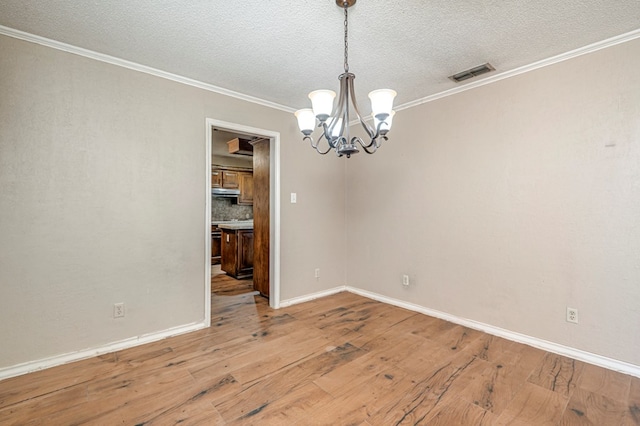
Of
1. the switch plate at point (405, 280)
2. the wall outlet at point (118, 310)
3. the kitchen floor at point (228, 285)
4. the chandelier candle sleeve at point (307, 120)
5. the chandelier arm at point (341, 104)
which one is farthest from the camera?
the kitchen floor at point (228, 285)

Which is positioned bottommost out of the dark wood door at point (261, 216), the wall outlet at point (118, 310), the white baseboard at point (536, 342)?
the white baseboard at point (536, 342)

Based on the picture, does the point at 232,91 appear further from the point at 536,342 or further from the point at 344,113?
the point at 536,342

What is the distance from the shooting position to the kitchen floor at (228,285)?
4391mm

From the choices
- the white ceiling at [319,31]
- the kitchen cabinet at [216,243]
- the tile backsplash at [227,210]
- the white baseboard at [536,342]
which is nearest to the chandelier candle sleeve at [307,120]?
the white ceiling at [319,31]

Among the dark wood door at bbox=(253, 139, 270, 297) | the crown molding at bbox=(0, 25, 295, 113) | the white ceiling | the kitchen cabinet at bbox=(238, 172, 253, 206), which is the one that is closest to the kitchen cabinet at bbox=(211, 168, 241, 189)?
the kitchen cabinet at bbox=(238, 172, 253, 206)

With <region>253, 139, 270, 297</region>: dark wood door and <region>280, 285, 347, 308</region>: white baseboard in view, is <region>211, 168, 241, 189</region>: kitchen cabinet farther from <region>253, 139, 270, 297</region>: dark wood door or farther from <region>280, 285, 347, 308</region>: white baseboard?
<region>280, 285, 347, 308</region>: white baseboard

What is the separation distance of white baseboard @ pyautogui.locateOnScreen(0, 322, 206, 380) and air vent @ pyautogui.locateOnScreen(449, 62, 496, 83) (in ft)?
11.7

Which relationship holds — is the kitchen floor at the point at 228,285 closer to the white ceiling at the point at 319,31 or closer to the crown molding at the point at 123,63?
the crown molding at the point at 123,63

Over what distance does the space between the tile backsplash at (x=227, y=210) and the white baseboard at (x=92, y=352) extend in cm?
430

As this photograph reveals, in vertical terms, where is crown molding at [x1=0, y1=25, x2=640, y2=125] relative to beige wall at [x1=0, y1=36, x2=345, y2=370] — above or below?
above

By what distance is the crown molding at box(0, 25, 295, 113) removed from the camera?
2213 millimetres

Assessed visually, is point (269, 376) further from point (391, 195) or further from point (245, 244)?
point (245, 244)

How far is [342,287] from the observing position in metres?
4.41

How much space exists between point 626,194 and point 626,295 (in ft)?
2.49
